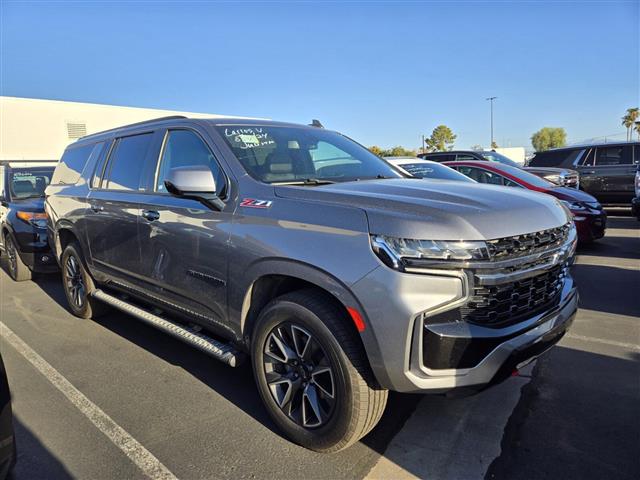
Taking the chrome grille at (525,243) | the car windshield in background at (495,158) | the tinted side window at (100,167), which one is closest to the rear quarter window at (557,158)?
the car windshield in background at (495,158)

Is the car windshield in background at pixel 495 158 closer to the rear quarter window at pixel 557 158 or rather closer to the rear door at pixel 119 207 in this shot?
the rear quarter window at pixel 557 158

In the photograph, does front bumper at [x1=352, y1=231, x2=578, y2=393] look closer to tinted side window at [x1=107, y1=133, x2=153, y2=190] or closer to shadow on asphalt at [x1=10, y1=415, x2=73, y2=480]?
shadow on asphalt at [x1=10, y1=415, x2=73, y2=480]

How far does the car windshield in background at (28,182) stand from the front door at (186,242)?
5172mm

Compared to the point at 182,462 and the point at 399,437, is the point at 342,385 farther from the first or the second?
the point at 182,462

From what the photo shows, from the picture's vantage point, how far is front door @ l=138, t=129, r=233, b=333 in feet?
9.90

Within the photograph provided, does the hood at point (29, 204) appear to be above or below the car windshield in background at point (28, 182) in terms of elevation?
below

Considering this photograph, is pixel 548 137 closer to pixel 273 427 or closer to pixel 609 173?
pixel 609 173

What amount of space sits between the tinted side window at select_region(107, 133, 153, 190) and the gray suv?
5cm

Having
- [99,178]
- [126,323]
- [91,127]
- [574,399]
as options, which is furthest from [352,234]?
[91,127]

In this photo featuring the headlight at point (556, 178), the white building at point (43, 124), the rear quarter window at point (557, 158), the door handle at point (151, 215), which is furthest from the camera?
the white building at point (43, 124)

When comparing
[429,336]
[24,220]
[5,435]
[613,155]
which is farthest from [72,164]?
[613,155]

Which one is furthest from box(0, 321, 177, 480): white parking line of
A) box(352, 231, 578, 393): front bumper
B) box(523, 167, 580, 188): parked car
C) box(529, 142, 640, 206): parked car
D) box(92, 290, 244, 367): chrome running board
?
box(529, 142, 640, 206): parked car

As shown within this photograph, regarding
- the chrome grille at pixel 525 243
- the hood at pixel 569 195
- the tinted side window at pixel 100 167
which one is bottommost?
the hood at pixel 569 195

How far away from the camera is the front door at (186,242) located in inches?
119
